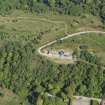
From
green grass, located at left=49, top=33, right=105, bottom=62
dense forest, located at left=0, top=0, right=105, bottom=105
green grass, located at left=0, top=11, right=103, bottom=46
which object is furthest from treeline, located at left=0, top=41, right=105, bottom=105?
green grass, located at left=0, top=11, right=103, bottom=46

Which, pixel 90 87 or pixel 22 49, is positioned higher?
pixel 22 49

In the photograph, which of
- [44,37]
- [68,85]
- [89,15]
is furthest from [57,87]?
[89,15]

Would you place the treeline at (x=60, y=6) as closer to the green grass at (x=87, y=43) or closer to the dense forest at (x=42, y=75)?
the green grass at (x=87, y=43)

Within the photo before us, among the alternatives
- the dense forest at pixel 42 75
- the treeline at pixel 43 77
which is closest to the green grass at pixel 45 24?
the dense forest at pixel 42 75

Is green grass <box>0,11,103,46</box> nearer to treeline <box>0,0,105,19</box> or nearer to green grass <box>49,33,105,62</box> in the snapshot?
treeline <box>0,0,105,19</box>

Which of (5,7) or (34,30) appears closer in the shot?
(34,30)

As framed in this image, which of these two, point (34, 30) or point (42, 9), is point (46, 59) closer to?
point (34, 30)
